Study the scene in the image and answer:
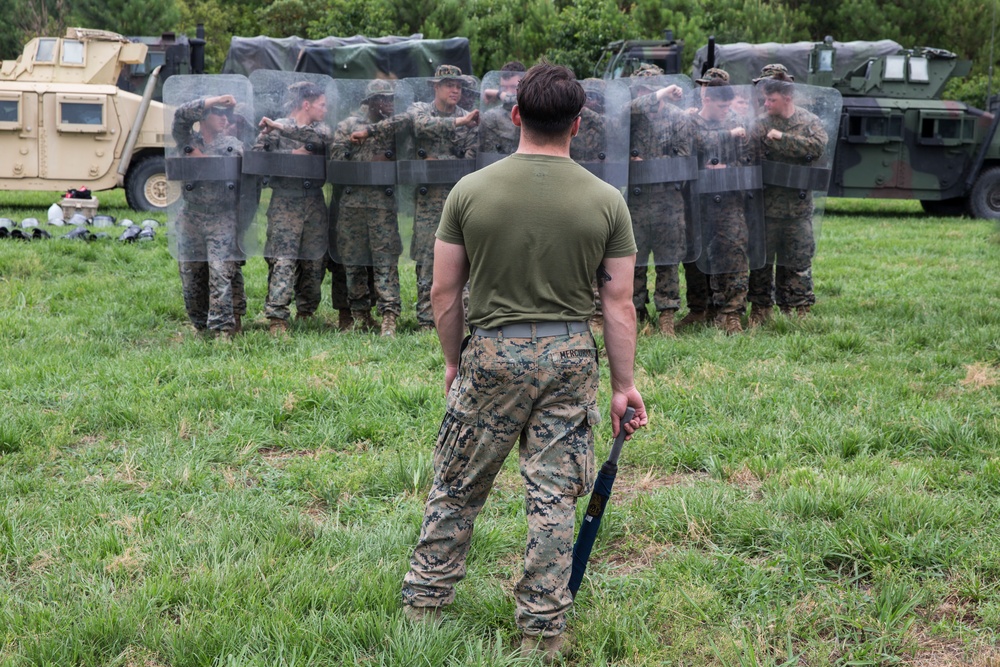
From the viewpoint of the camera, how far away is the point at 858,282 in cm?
1024

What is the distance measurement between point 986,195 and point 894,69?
2.51 meters

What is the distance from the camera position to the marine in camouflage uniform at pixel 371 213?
298 inches

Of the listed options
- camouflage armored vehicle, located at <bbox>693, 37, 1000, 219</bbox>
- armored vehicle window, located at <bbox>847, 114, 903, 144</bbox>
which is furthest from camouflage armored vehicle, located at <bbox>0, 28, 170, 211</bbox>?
armored vehicle window, located at <bbox>847, 114, 903, 144</bbox>

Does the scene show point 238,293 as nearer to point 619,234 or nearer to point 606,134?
point 606,134

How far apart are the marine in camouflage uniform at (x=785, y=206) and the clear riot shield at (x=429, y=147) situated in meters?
2.17

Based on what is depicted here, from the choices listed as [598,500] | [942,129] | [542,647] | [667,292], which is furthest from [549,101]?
[942,129]

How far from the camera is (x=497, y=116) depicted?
746 centimetres

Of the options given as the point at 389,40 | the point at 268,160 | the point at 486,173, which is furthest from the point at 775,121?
the point at 389,40

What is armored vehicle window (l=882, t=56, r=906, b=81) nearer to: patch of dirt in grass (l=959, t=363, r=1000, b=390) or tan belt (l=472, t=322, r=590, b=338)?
patch of dirt in grass (l=959, t=363, r=1000, b=390)

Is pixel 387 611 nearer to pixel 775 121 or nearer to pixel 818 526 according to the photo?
pixel 818 526

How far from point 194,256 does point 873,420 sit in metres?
4.77

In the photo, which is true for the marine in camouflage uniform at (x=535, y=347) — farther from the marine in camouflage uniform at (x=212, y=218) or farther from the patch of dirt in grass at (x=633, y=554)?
the marine in camouflage uniform at (x=212, y=218)

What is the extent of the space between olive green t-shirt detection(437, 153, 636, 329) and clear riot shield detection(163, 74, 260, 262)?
15.6ft

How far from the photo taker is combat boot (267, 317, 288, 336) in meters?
7.64
